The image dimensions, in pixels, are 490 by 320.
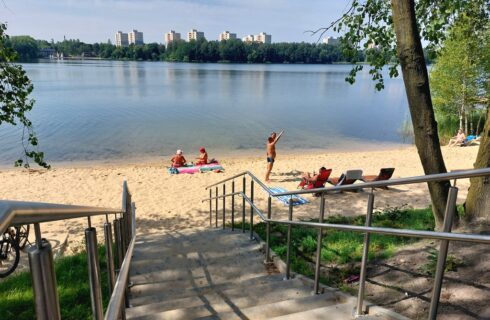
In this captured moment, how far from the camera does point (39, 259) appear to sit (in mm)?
904

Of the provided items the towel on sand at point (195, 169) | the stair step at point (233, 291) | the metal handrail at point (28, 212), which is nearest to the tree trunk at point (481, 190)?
the stair step at point (233, 291)

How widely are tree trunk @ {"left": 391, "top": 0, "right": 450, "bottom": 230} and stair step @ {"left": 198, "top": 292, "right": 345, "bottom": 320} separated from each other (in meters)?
2.05

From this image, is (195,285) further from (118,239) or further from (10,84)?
(10,84)

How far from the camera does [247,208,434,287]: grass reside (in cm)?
428

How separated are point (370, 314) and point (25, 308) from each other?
11.0ft

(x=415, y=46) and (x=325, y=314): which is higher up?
(x=415, y=46)

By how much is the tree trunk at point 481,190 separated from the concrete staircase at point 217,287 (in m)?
2.36

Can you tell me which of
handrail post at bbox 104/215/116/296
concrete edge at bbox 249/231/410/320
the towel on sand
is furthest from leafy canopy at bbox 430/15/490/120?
handrail post at bbox 104/215/116/296

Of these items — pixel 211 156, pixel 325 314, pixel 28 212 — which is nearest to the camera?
pixel 28 212

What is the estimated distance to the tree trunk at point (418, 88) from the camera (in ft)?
13.0

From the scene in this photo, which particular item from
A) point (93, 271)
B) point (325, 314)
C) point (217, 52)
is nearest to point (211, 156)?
point (325, 314)

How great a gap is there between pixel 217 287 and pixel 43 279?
3342 millimetres

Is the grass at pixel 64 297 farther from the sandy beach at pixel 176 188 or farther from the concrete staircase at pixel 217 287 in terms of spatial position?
the sandy beach at pixel 176 188

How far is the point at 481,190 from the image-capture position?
4.55 m
